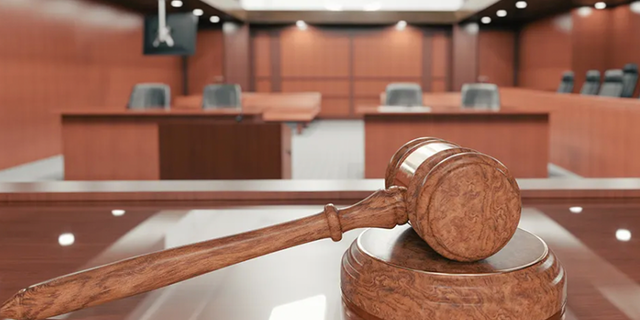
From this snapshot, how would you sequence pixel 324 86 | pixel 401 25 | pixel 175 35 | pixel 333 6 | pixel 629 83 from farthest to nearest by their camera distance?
1. pixel 324 86
2. pixel 401 25
3. pixel 333 6
4. pixel 175 35
5. pixel 629 83

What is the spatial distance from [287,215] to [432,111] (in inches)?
197

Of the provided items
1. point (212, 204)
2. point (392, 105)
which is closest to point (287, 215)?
point (212, 204)

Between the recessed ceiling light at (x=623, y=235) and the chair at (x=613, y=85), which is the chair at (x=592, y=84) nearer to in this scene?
the chair at (x=613, y=85)

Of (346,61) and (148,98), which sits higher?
(346,61)

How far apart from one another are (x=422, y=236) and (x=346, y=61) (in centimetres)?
1484

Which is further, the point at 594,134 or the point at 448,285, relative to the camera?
the point at 594,134

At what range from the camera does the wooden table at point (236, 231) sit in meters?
0.57

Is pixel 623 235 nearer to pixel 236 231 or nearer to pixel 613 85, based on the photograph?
pixel 236 231

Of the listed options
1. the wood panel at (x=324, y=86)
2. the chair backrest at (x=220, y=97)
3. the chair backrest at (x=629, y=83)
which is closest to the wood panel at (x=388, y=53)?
the wood panel at (x=324, y=86)

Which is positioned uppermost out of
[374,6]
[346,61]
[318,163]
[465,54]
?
[374,6]

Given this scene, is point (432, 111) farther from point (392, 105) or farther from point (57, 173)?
point (57, 173)

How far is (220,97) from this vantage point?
7355 millimetres

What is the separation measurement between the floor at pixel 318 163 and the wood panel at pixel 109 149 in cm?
90

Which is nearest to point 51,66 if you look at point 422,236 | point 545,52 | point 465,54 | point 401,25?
point 422,236
